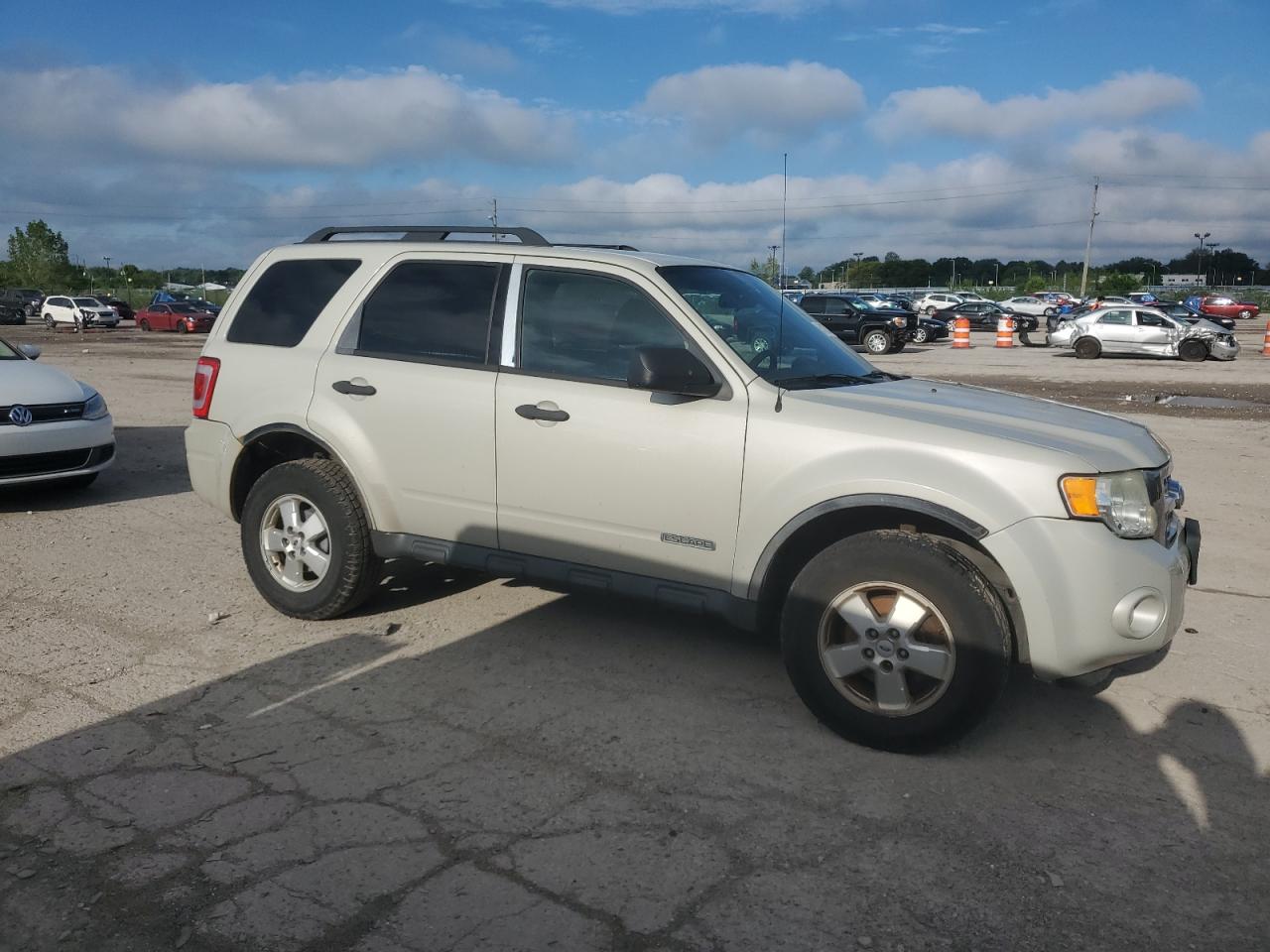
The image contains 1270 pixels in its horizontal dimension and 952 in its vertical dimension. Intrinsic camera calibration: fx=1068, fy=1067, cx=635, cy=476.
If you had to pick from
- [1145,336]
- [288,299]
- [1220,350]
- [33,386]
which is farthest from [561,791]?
[1145,336]

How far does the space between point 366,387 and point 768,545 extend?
2.18m

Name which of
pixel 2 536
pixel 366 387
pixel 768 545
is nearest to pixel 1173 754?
pixel 768 545

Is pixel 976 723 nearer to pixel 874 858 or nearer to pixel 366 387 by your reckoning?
pixel 874 858

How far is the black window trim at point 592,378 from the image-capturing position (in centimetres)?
439

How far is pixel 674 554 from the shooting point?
445 cm

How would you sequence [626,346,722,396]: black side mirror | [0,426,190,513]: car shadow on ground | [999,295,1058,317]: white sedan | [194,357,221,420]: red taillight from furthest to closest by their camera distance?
[999,295,1058,317]: white sedan → [0,426,190,513]: car shadow on ground → [194,357,221,420]: red taillight → [626,346,722,396]: black side mirror

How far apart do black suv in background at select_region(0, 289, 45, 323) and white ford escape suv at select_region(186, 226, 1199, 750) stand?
5471 centimetres

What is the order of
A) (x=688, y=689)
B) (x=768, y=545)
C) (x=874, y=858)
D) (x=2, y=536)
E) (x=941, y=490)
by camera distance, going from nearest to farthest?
(x=874, y=858)
(x=941, y=490)
(x=768, y=545)
(x=688, y=689)
(x=2, y=536)

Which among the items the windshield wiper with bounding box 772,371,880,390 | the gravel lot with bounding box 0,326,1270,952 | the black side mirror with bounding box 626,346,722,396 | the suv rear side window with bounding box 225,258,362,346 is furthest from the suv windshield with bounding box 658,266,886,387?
the suv rear side window with bounding box 225,258,362,346

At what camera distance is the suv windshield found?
4.63m

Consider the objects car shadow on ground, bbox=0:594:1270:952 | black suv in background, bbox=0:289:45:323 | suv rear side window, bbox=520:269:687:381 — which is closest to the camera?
car shadow on ground, bbox=0:594:1270:952

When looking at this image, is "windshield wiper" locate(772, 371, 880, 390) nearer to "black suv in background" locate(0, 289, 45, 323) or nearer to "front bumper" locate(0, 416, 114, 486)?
"front bumper" locate(0, 416, 114, 486)

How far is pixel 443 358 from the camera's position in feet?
16.7

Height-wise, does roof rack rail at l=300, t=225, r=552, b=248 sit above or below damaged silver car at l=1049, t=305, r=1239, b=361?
above
